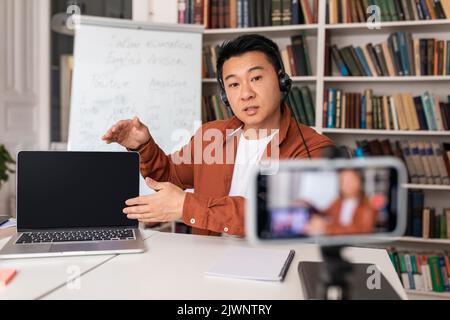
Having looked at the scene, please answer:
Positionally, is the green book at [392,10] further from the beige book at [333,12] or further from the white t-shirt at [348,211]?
the white t-shirt at [348,211]

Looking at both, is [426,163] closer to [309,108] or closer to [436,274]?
[436,274]

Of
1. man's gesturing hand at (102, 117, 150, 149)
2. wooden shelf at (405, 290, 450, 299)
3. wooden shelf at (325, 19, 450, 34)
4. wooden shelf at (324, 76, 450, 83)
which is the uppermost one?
wooden shelf at (325, 19, 450, 34)

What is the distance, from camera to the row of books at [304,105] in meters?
2.70

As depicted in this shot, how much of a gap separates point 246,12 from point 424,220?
1.70 m

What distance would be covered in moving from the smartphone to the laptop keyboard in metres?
0.78

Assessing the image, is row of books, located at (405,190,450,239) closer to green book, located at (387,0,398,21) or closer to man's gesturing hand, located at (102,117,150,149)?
green book, located at (387,0,398,21)

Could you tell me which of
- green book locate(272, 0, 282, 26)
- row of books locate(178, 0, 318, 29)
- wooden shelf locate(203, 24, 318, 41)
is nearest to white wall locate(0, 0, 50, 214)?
row of books locate(178, 0, 318, 29)

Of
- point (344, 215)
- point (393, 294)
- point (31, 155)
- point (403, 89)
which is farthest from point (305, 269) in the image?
point (403, 89)

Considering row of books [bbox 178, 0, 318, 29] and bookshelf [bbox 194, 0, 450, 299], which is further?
row of books [bbox 178, 0, 318, 29]

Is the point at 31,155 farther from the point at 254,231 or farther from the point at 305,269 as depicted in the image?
the point at 254,231

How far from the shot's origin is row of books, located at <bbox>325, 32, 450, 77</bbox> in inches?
98.5

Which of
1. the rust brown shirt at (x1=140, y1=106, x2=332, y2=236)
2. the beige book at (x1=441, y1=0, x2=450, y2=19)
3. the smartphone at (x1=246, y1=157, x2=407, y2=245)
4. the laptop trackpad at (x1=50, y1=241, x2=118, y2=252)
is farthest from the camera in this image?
the beige book at (x1=441, y1=0, x2=450, y2=19)

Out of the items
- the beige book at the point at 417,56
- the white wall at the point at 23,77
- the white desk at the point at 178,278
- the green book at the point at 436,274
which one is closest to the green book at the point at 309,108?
the beige book at the point at 417,56

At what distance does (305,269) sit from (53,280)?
55 centimetres
